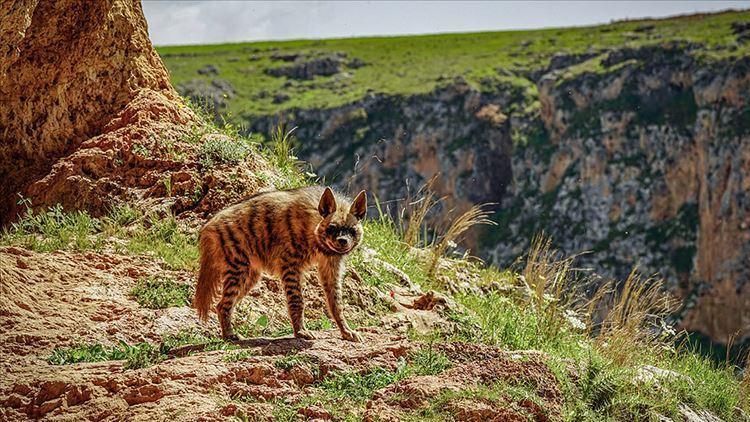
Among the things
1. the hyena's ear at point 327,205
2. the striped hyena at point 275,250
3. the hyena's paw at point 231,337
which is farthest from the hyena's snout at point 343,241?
the hyena's paw at point 231,337

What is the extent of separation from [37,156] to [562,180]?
94.1 m

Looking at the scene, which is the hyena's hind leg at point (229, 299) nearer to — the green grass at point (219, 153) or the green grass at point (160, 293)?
the green grass at point (160, 293)

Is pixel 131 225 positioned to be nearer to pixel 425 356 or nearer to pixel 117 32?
pixel 117 32

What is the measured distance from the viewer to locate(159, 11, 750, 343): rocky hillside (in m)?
87.6

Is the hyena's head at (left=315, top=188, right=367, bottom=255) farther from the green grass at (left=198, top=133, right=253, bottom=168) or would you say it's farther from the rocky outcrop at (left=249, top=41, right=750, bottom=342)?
the rocky outcrop at (left=249, top=41, right=750, bottom=342)

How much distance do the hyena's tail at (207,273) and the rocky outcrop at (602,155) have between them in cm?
7205

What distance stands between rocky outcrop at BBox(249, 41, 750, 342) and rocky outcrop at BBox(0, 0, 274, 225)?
226 ft

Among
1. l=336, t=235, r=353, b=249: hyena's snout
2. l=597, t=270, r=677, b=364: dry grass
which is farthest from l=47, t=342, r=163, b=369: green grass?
l=597, t=270, r=677, b=364: dry grass

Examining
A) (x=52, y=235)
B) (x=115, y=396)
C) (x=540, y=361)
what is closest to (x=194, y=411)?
(x=115, y=396)

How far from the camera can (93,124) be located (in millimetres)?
10789

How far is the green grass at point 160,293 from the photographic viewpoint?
7.98 meters

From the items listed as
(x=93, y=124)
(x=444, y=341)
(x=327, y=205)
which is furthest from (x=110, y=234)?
(x=444, y=341)

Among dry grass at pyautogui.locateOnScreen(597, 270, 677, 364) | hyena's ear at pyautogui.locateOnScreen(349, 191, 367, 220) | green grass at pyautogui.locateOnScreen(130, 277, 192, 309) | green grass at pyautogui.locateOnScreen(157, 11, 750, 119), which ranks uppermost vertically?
hyena's ear at pyautogui.locateOnScreen(349, 191, 367, 220)

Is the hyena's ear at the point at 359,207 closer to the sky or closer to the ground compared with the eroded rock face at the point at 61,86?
closer to the ground
